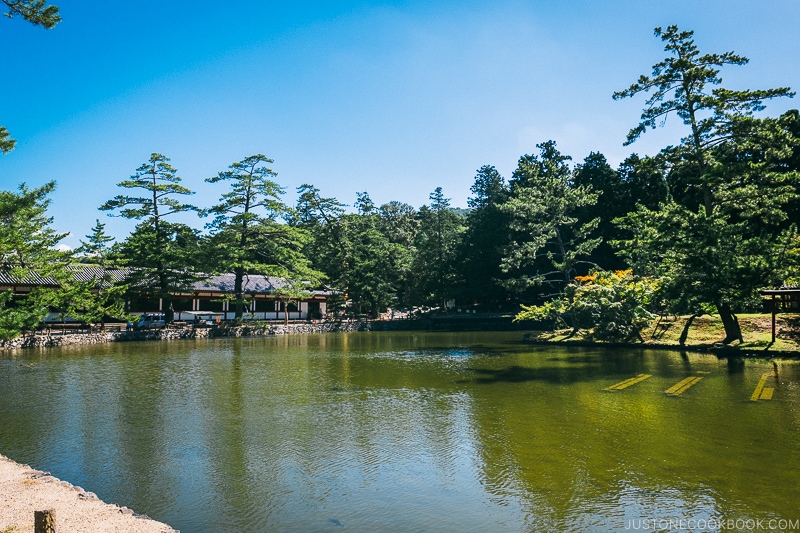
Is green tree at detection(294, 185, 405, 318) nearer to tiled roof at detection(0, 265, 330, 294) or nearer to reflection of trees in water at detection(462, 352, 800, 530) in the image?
tiled roof at detection(0, 265, 330, 294)

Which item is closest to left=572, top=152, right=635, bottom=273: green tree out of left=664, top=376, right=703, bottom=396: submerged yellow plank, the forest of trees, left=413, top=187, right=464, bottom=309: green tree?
the forest of trees

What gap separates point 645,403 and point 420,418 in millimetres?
5051

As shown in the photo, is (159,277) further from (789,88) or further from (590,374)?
(789,88)

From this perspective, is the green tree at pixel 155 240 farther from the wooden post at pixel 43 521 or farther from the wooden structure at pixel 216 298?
the wooden post at pixel 43 521

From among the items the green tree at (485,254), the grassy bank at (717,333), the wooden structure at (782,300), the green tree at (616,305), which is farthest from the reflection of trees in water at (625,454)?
the green tree at (485,254)

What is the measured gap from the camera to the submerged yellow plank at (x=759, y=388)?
437 inches

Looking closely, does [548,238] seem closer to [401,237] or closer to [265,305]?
[265,305]

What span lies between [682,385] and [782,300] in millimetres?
9798

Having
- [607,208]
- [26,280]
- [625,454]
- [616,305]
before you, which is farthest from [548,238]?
[26,280]

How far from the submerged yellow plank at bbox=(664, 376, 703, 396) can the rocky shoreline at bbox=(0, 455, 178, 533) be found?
37.5 ft

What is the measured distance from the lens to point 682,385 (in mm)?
12938

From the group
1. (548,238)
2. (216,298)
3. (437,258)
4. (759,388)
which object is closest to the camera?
(759,388)

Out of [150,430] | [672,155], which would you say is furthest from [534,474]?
[672,155]

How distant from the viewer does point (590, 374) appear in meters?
15.3
